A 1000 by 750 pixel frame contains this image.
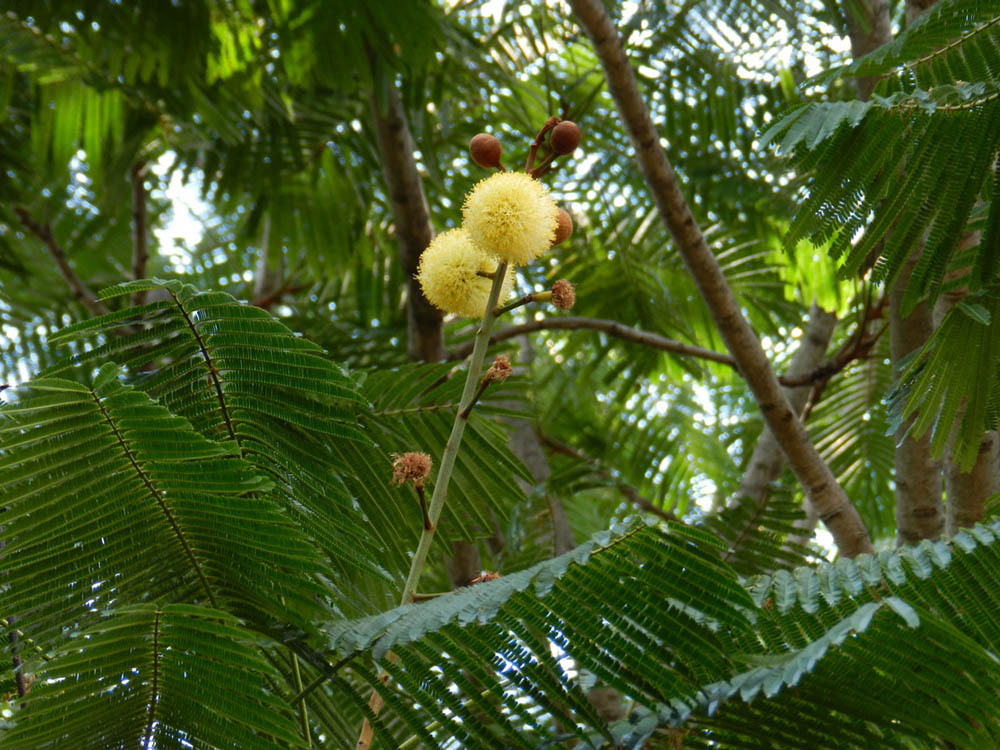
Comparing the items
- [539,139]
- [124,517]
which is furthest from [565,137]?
[124,517]

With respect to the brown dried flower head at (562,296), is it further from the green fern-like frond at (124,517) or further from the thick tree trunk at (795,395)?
the thick tree trunk at (795,395)

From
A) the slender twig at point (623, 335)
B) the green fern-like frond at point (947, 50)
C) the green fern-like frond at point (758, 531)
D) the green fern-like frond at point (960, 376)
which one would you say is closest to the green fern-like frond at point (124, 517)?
the green fern-like frond at point (960, 376)

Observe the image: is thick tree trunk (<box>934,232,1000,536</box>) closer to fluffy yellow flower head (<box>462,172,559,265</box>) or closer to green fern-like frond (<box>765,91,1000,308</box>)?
green fern-like frond (<box>765,91,1000,308</box>)

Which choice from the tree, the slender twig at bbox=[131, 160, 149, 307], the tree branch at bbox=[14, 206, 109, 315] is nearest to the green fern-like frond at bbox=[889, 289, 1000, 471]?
the tree

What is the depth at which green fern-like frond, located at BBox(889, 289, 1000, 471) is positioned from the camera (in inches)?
68.3

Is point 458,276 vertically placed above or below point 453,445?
above

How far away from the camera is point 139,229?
402cm

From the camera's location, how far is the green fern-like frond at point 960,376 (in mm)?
1734

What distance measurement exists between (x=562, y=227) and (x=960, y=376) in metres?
0.76

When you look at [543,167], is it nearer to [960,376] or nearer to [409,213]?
[960,376]

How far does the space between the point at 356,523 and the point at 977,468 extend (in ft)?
4.91

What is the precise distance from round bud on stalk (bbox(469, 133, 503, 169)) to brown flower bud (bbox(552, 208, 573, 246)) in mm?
105

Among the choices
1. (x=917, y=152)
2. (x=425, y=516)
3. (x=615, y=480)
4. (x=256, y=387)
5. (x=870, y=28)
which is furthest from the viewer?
(x=615, y=480)

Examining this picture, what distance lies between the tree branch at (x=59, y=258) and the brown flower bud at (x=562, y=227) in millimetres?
2402
